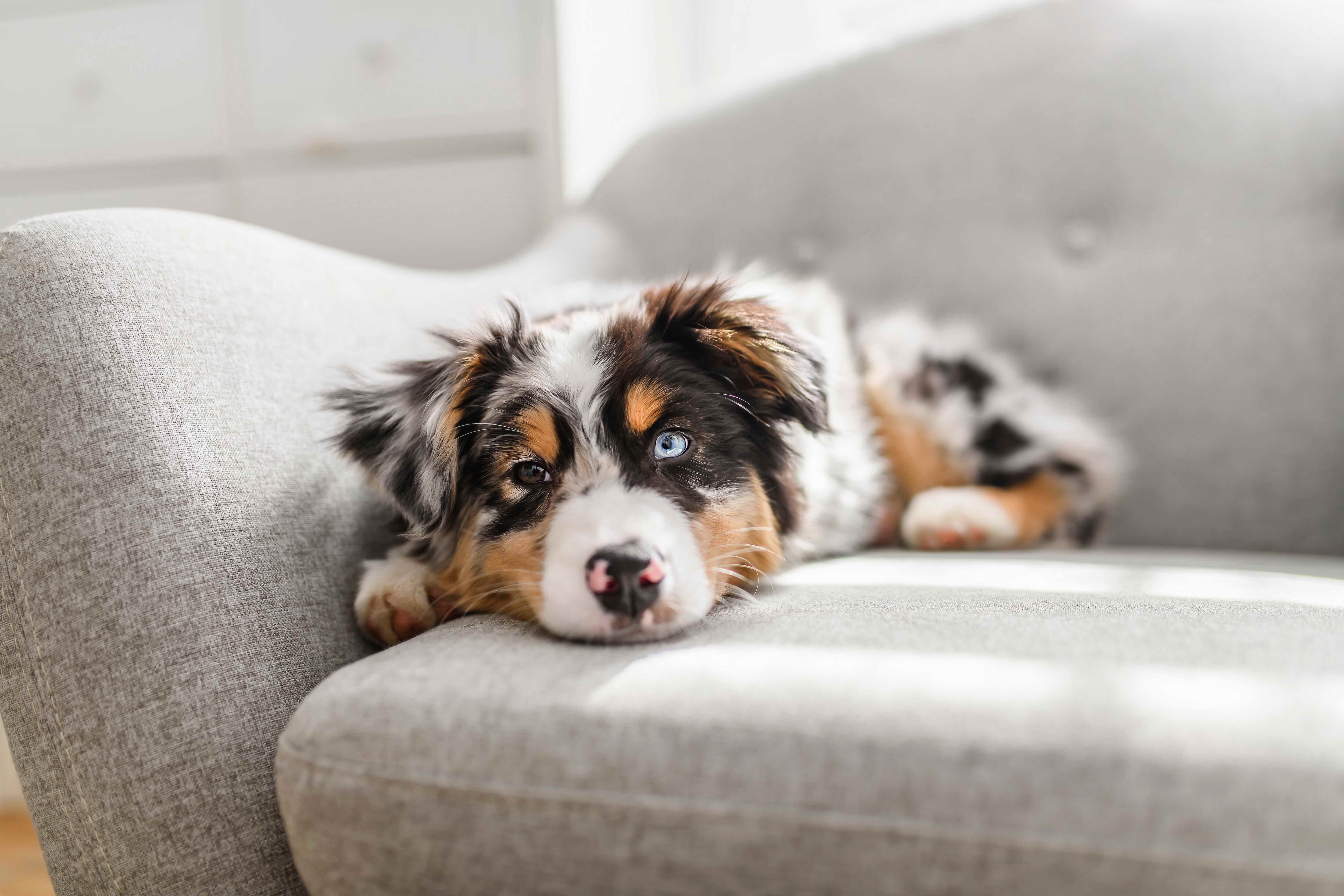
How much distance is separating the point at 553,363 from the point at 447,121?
85.0 inches

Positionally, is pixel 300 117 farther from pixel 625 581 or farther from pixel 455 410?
pixel 625 581

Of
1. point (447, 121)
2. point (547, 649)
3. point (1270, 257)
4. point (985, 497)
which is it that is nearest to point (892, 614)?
point (547, 649)

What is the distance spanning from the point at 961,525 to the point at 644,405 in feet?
2.82

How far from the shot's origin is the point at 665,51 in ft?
11.3

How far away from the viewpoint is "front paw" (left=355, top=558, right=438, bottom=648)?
136 centimetres

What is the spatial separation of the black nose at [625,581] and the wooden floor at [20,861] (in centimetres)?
186

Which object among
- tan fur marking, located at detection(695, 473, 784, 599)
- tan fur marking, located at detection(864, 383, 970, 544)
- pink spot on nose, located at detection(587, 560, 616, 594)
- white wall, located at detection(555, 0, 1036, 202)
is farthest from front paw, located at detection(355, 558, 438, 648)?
white wall, located at detection(555, 0, 1036, 202)

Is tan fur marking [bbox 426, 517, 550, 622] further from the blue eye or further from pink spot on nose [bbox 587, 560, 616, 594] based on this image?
the blue eye

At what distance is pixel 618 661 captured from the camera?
3.51 feet

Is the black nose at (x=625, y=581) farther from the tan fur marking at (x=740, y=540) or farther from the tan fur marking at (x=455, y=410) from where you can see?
the tan fur marking at (x=455, y=410)

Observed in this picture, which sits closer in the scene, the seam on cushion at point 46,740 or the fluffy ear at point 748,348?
the seam on cushion at point 46,740

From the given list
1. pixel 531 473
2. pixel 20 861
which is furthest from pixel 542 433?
pixel 20 861

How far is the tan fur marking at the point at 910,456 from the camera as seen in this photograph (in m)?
2.09

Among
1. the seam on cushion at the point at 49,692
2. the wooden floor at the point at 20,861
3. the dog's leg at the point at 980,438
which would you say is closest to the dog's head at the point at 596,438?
the seam on cushion at the point at 49,692
